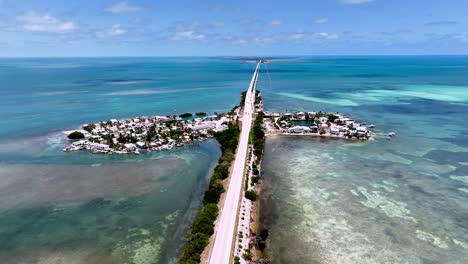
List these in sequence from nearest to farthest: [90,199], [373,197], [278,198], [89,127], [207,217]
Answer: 1. [207,217]
2. [373,197]
3. [278,198]
4. [90,199]
5. [89,127]

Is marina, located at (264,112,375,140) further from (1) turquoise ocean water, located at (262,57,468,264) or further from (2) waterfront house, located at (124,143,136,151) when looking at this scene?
(2) waterfront house, located at (124,143,136,151)

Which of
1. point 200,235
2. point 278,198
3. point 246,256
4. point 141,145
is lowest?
point 246,256

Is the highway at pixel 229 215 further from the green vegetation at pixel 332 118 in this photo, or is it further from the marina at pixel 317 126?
the green vegetation at pixel 332 118

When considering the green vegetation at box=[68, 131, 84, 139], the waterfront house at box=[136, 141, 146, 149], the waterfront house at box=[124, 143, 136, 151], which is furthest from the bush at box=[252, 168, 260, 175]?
the green vegetation at box=[68, 131, 84, 139]

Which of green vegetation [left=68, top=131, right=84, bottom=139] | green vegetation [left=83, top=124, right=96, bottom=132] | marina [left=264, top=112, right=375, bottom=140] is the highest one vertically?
marina [left=264, top=112, right=375, bottom=140]

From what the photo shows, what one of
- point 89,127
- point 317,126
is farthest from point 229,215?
point 89,127

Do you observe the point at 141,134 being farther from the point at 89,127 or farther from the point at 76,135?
the point at 89,127

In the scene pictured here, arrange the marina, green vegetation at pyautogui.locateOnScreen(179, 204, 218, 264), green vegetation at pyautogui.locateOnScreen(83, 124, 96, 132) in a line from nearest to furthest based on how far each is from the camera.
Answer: green vegetation at pyautogui.locateOnScreen(179, 204, 218, 264), the marina, green vegetation at pyautogui.locateOnScreen(83, 124, 96, 132)

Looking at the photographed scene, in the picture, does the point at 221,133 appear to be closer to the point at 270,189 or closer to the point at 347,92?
the point at 270,189

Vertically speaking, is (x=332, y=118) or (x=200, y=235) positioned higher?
(x=332, y=118)
